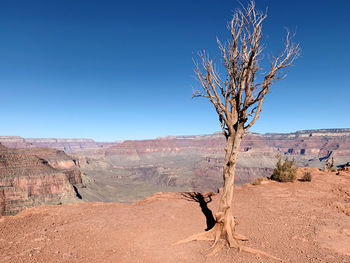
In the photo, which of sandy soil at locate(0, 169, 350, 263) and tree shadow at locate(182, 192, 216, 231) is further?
tree shadow at locate(182, 192, 216, 231)

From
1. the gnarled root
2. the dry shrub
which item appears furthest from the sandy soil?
the dry shrub

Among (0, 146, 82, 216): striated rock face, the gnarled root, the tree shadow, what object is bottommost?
(0, 146, 82, 216): striated rock face

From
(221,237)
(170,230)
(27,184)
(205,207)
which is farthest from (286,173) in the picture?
(27,184)

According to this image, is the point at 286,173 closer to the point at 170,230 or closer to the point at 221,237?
the point at 221,237

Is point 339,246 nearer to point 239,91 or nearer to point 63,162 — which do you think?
point 239,91

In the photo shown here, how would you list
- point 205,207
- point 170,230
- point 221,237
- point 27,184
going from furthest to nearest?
point 27,184 → point 205,207 → point 170,230 → point 221,237

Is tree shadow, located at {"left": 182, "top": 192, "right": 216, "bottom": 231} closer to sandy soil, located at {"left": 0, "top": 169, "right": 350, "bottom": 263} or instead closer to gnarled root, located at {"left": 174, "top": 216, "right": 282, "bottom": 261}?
sandy soil, located at {"left": 0, "top": 169, "right": 350, "bottom": 263}

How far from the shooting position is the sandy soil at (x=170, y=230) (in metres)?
6.50

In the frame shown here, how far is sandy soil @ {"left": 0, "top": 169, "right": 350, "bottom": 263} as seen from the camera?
6.50m

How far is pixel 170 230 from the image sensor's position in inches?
340

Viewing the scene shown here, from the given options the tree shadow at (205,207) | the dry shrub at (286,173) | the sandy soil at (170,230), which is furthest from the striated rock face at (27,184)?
the dry shrub at (286,173)

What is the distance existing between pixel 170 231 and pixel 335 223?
6.68 metres

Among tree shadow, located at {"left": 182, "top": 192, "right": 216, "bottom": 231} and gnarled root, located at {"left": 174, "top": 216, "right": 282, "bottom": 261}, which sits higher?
gnarled root, located at {"left": 174, "top": 216, "right": 282, "bottom": 261}

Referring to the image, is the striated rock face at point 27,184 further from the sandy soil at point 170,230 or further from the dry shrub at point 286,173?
the dry shrub at point 286,173
